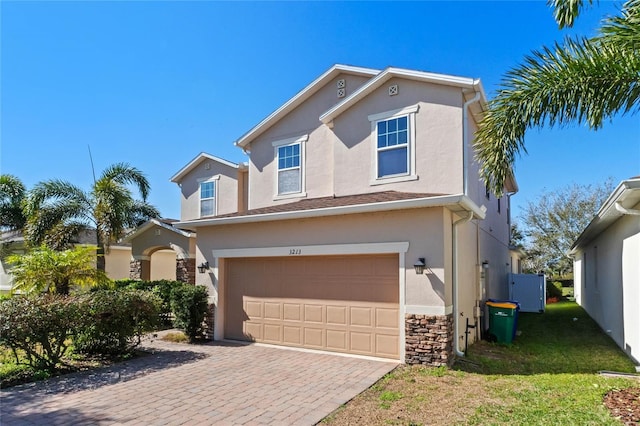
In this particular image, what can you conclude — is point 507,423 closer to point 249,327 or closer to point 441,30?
point 249,327

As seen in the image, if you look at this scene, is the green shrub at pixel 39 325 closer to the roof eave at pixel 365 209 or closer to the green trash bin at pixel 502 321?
the roof eave at pixel 365 209

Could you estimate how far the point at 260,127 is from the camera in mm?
13898

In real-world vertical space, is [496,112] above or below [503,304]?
above

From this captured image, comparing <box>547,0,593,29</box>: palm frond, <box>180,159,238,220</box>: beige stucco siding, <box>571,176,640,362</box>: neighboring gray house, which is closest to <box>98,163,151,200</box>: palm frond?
<box>180,159,238,220</box>: beige stucco siding

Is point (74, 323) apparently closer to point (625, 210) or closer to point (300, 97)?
point (300, 97)

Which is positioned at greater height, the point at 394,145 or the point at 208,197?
the point at 394,145

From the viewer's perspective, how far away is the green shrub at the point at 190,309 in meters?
11.0

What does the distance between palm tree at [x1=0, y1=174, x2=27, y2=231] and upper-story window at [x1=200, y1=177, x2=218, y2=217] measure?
12.8 metres

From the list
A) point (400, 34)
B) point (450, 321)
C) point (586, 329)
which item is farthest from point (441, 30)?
point (586, 329)

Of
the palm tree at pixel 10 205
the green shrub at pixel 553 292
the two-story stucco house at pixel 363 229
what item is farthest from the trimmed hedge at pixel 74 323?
the green shrub at pixel 553 292

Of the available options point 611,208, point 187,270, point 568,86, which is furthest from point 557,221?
point 568,86

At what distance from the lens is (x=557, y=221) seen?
1312 inches

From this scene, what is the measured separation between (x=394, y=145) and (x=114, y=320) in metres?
8.04

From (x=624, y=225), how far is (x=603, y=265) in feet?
13.2
